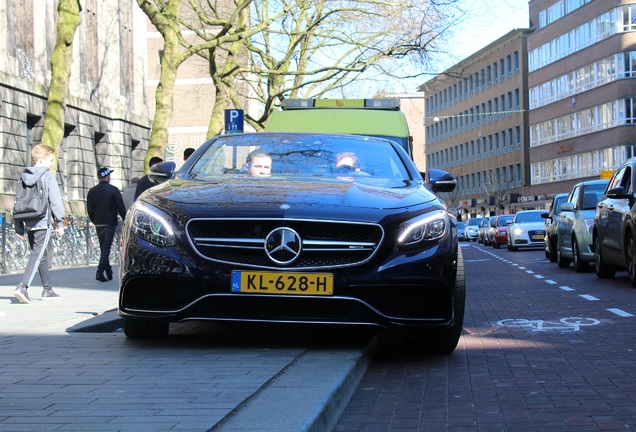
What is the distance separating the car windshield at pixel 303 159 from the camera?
8.23m

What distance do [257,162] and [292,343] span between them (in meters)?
1.52

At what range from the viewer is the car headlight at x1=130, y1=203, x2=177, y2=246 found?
7.05 m

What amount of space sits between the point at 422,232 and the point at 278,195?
950 millimetres

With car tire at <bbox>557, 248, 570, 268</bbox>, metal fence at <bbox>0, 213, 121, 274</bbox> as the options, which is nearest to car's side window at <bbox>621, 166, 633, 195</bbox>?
car tire at <bbox>557, 248, 570, 268</bbox>

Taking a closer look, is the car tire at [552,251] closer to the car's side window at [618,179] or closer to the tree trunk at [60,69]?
the car's side window at [618,179]

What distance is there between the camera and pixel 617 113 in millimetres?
78062

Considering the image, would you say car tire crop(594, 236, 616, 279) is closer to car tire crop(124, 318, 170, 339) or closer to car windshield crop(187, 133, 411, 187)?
car windshield crop(187, 133, 411, 187)

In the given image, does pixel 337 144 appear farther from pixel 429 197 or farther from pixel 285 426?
pixel 285 426

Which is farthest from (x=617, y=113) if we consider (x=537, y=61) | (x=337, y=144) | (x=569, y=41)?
(x=337, y=144)

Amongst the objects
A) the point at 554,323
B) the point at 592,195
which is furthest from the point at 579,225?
the point at 554,323

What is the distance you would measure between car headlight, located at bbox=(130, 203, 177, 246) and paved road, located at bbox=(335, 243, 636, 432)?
152 cm

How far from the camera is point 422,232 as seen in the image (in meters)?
7.10

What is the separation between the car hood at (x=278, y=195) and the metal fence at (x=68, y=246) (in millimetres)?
16301

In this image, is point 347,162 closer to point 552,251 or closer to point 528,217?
point 552,251
